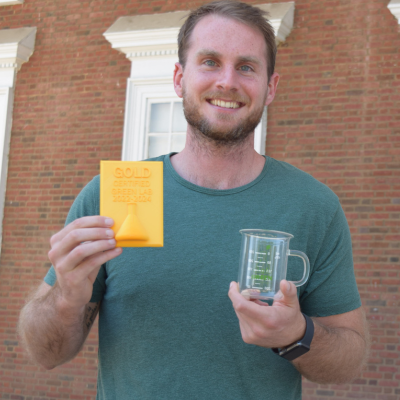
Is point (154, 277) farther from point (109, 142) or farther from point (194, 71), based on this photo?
point (109, 142)

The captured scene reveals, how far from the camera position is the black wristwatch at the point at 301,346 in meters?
1.59

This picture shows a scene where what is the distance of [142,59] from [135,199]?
503 cm

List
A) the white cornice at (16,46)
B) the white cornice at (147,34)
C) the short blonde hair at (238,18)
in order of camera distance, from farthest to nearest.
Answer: the white cornice at (16,46)
the white cornice at (147,34)
the short blonde hair at (238,18)

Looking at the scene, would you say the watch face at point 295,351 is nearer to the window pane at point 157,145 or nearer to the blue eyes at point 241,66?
the blue eyes at point 241,66

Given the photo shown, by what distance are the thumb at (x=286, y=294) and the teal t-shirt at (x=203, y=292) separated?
1.09 ft

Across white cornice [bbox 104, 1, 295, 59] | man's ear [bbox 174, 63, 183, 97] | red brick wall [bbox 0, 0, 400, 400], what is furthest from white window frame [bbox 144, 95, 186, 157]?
man's ear [bbox 174, 63, 183, 97]

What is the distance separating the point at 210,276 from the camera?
1.82 m

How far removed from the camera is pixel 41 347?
183 centimetres

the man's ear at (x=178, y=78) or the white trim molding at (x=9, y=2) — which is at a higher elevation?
the white trim molding at (x=9, y=2)

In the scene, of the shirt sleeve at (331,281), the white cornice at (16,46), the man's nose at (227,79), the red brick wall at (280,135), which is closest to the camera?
the shirt sleeve at (331,281)

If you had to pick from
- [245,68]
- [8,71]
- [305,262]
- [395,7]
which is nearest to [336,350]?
[305,262]

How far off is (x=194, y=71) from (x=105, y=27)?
5020 mm

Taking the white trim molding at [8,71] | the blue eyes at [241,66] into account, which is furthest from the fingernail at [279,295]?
the white trim molding at [8,71]

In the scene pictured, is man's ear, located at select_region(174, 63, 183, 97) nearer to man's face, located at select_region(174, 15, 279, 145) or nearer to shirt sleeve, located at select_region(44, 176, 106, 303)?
man's face, located at select_region(174, 15, 279, 145)
